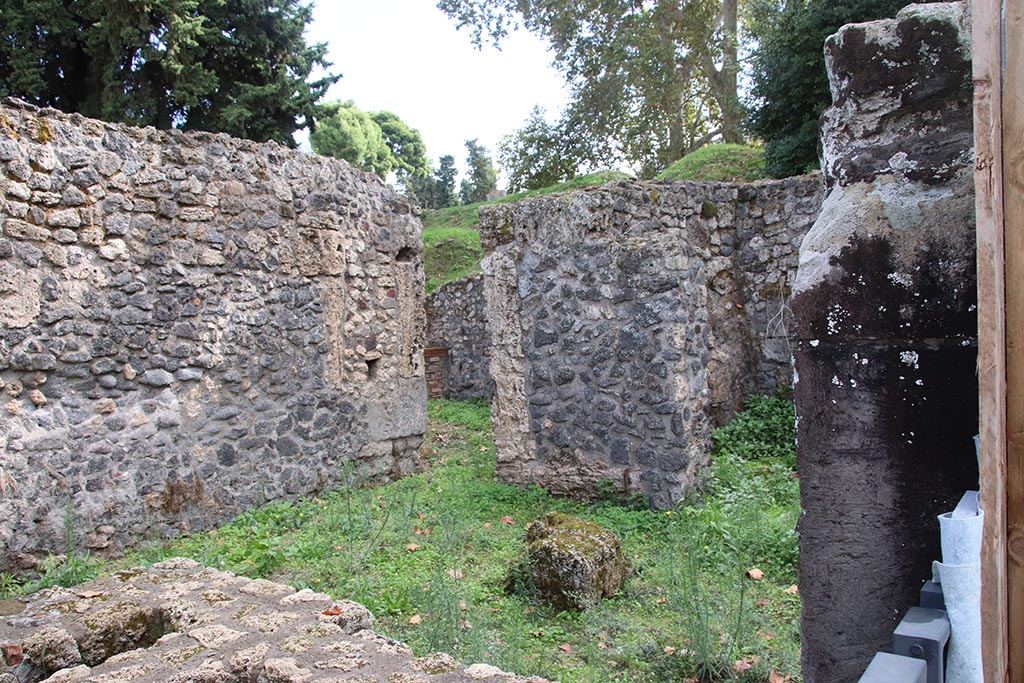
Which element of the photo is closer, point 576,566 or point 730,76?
point 576,566

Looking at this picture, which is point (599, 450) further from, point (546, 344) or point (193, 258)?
point (193, 258)

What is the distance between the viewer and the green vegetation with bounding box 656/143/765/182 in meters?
Result: 14.5

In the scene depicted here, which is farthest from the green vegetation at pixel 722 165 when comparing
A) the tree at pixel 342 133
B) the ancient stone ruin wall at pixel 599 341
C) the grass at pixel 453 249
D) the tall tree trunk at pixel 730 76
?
the tree at pixel 342 133

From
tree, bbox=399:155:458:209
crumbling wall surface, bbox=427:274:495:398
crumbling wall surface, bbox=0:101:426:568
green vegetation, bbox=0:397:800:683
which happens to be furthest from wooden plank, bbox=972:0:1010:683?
tree, bbox=399:155:458:209

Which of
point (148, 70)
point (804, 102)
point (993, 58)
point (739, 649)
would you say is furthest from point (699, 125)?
point (993, 58)

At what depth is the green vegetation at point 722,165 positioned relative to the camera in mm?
14523

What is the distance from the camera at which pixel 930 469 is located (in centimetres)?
167

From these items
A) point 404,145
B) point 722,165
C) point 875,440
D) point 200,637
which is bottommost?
point 200,637

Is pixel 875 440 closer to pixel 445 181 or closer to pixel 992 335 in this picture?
pixel 992 335

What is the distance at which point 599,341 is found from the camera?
6148mm

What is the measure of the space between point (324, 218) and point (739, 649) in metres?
4.91

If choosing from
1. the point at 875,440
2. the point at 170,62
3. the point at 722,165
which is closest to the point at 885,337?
the point at 875,440

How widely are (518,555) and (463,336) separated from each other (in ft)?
27.3

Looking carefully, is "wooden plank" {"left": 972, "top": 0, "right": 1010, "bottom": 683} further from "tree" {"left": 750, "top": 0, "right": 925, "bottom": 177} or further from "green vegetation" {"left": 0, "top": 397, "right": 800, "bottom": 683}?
"tree" {"left": 750, "top": 0, "right": 925, "bottom": 177}
